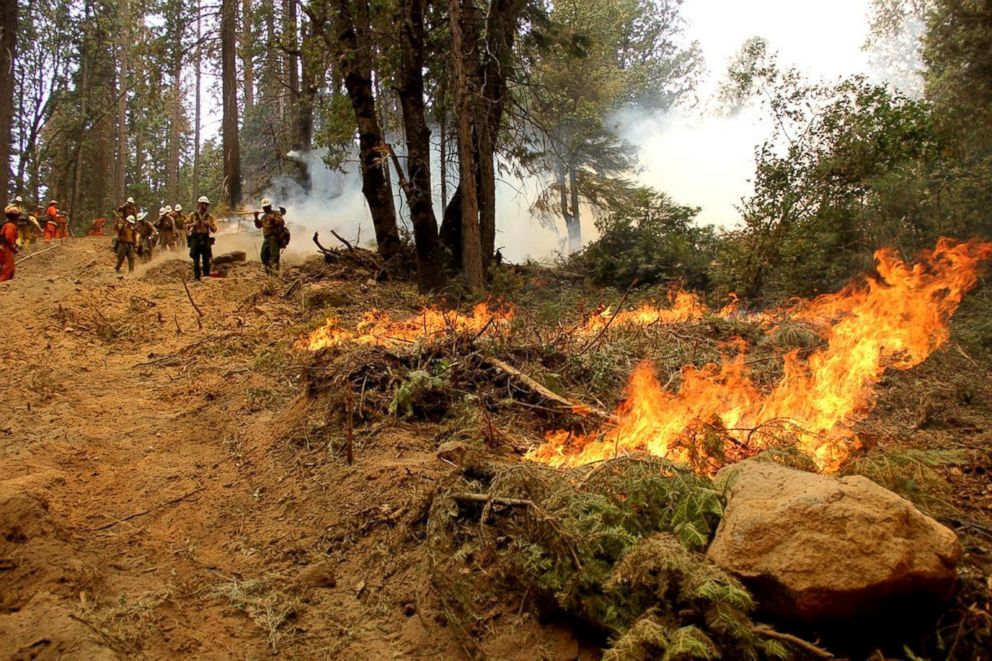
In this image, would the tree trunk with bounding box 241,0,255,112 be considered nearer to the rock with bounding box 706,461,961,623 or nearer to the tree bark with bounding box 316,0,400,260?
the tree bark with bounding box 316,0,400,260

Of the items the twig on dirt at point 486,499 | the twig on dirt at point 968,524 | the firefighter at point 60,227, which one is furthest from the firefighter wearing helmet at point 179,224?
the twig on dirt at point 968,524

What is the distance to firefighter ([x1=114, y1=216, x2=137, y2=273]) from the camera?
1505 cm

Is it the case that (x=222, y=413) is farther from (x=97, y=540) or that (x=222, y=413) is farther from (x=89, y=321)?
(x=89, y=321)

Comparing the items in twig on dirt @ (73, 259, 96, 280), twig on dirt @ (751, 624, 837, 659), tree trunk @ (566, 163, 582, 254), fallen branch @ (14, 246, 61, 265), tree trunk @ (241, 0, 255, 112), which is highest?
tree trunk @ (241, 0, 255, 112)

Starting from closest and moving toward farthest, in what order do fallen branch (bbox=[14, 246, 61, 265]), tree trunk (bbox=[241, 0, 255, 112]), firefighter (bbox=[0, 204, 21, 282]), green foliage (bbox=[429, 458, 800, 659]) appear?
green foliage (bbox=[429, 458, 800, 659])
firefighter (bbox=[0, 204, 21, 282])
tree trunk (bbox=[241, 0, 255, 112])
fallen branch (bbox=[14, 246, 61, 265])

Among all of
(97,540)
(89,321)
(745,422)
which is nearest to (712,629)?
(745,422)

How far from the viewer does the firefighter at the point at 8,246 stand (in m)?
13.5

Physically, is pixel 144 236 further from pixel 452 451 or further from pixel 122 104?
pixel 122 104

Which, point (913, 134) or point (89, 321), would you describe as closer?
point (89, 321)

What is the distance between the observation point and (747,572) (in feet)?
9.21

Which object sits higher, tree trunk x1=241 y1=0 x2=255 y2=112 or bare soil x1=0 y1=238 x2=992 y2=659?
tree trunk x1=241 y1=0 x2=255 y2=112

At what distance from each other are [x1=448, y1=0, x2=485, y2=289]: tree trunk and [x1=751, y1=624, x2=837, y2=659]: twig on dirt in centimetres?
1044

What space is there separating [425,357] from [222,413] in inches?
93.0

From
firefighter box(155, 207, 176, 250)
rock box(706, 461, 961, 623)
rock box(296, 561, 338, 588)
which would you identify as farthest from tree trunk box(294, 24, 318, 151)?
rock box(706, 461, 961, 623)
